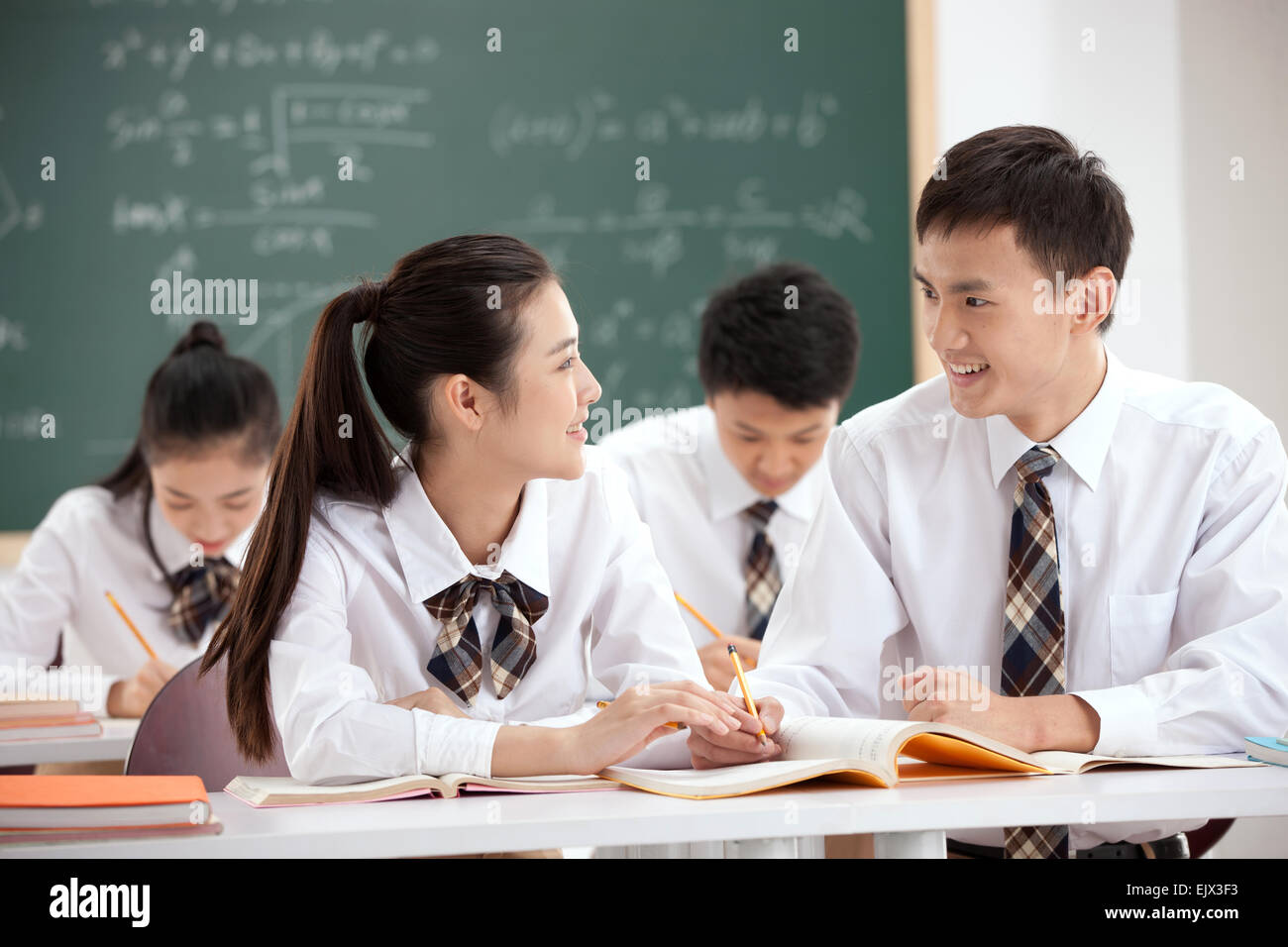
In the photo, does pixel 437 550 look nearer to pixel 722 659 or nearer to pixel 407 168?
pixel 722 659

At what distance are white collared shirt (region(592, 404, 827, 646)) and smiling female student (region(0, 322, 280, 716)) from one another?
92 centimetres

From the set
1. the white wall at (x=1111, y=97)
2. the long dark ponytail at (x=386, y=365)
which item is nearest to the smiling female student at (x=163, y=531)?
the long dark ponytail at (x=386, y=365)

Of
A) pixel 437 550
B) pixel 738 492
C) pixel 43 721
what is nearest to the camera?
pixel 437 550

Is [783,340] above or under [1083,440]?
above

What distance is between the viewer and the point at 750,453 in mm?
2875

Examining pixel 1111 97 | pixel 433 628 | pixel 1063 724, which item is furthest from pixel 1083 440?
pixel 1111 97

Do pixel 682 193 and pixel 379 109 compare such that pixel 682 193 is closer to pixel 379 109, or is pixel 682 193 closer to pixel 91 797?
pixel 379 109

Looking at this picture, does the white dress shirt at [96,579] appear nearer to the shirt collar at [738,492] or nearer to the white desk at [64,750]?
the white desk at [64,750]

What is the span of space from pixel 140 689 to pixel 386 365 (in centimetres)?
119

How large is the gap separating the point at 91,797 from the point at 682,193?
9.90ft

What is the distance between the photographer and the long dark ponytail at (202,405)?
2.91m

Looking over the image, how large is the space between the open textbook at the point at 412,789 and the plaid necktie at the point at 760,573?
1.51 m
